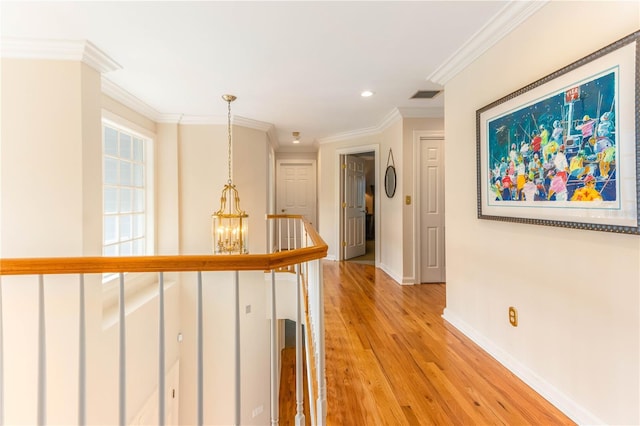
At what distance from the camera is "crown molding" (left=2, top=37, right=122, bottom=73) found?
6.98ft

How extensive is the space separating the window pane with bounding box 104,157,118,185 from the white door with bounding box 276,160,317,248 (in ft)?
12.4

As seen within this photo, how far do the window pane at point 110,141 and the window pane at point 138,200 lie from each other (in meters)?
0.62

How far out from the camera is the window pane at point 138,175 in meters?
3.76

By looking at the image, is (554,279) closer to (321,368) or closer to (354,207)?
(321,368)

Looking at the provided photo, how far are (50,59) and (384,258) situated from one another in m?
4.39

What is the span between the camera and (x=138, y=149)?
→ 3.87 m

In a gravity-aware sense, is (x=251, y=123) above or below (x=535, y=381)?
above

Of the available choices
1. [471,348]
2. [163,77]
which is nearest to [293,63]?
[163,77]

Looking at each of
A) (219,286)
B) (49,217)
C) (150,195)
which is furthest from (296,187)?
(49,217)

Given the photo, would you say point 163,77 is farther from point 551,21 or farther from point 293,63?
point 551,21

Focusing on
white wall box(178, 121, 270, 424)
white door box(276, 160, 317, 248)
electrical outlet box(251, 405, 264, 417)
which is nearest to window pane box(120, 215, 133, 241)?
white wall box(178, 121, 270, 424)

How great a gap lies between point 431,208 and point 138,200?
13.0 ft

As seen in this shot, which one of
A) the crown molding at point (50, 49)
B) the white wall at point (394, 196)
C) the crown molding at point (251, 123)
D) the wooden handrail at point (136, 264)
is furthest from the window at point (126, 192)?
the white wall at point (394, 196)

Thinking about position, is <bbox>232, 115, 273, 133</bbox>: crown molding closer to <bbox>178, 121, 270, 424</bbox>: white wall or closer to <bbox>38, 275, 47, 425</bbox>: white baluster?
<bbox>178, 121, 270, 424</bbox>: white wall
